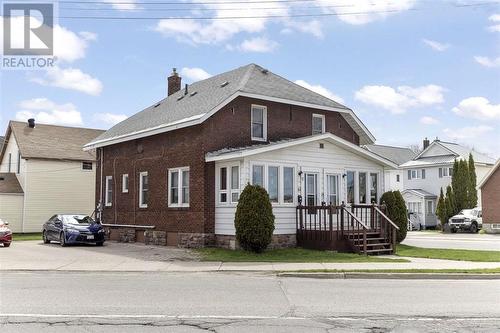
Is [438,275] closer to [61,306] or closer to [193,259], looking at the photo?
[193,259]

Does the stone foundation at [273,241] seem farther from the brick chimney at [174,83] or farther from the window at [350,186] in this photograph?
the brick chimney at [174,83]

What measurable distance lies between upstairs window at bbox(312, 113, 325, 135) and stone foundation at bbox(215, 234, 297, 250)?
20.0ft

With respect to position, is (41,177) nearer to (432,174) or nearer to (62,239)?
(62,239)

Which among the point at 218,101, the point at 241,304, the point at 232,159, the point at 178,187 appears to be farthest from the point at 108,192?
the point at 241,304

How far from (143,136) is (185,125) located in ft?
12.4

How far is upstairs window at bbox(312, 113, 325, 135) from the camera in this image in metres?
24.6

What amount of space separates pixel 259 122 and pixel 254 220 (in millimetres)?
5894

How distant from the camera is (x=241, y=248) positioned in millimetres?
19312

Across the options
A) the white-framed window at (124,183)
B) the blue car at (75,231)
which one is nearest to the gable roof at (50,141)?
the white-framed window at (124,183)

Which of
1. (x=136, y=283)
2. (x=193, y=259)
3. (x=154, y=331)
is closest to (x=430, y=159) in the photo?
(x=193, y=259)

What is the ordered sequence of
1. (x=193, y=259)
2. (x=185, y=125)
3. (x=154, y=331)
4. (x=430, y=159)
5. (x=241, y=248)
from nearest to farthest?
(x=154, y=331) → (x=193, y=259) → (x=241, y=248) → (x=185, y=125) → (x=430, y=159)

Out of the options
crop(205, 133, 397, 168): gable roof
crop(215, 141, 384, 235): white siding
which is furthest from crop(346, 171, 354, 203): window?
crop(205, 133, 397, 168): gable roof

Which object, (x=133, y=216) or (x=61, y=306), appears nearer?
(x=61, y=306)

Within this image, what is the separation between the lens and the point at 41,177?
120ft
